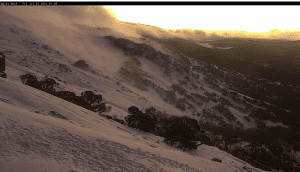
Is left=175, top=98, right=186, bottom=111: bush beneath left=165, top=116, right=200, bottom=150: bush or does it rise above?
above

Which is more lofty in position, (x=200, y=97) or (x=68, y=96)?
(x=200, y=97)

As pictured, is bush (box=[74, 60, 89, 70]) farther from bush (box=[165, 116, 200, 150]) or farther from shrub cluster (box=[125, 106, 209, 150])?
bush (box=[165, 116, 200, 150])

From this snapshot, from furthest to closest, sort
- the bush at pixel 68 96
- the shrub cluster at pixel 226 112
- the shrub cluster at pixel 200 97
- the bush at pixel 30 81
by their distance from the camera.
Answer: the shrub cluster at pixel 200 97
the shrub cluster at pixel 226 112
the bush at pixel 68 96
the bush at pixel 30 81

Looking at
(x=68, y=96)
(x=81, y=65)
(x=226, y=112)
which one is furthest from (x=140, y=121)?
(x=226, y=112)

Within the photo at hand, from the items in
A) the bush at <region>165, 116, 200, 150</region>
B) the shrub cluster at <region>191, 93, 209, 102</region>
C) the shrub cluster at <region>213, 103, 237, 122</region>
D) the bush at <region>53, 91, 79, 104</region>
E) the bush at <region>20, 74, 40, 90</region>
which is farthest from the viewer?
the shrub cluster at <region>191, 93, 209, 102</region>

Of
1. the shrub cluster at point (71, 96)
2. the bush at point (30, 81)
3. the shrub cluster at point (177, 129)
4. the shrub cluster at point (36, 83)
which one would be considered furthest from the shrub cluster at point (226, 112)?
the bush at point (30, 81)

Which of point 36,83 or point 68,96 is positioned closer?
point 36,83

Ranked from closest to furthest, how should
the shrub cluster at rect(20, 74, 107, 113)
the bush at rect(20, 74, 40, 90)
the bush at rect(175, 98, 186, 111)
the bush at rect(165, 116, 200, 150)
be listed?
1. the bush at rect(165, 116, 200, 150)
2. the bush at rect(20, 74, 40, 90)
3. the shrub cluster at rect(20, 74, 107, 113)
4. the bush at rect(175, 98, 186, 111)

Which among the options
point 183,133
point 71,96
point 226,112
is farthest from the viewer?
point 226,112

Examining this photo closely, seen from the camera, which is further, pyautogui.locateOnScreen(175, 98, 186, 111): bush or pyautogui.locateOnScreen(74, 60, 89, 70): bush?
pyautogui.locateOnScreen(175, 98, 186, 111): bush

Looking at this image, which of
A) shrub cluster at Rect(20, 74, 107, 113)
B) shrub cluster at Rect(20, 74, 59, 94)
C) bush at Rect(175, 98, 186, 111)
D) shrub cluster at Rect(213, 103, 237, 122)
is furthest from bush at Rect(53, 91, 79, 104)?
shrub cluster at Rect(213, 103, 237, 122)

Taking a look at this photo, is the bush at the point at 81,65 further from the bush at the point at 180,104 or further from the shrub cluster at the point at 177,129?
the shrub cluster at the point at 177,129

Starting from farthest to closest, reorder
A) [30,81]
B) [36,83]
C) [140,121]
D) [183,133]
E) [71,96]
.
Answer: [71,96]
[36,83]
[30,81]
[140,121]
[183,133]

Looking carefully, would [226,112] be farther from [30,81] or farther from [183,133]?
[30,81]
